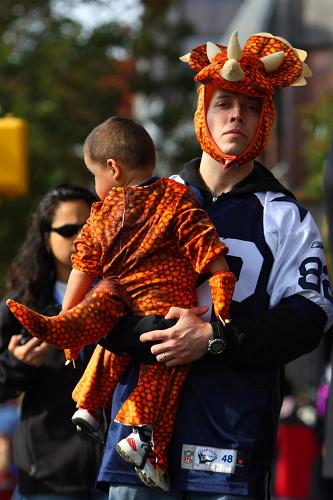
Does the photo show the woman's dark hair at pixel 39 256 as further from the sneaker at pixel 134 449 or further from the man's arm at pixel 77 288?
the sneaker at pixel 134 449

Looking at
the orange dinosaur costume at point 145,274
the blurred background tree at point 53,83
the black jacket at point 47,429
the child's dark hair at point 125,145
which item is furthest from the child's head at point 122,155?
the blurred background tree at point 53,83

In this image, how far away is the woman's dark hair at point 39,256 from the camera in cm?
641

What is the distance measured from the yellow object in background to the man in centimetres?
623

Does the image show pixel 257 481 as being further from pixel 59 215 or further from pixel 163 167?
pixel 163 167

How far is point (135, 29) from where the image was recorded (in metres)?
25.0

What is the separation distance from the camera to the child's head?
4.59 m

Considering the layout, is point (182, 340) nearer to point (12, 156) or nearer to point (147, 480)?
point (147, 480)

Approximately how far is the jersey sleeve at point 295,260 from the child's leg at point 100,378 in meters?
0.58

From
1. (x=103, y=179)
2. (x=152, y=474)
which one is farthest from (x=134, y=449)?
(x=103, y=179)

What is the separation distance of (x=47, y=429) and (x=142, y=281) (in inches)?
82.9

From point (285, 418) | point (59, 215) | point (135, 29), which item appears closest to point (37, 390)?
point (59, 215)

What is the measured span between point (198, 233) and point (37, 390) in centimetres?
226

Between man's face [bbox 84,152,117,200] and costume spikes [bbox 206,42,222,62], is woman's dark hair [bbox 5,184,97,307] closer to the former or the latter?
man's face [bbox 84,152,117,200]

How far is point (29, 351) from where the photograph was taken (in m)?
6.15
